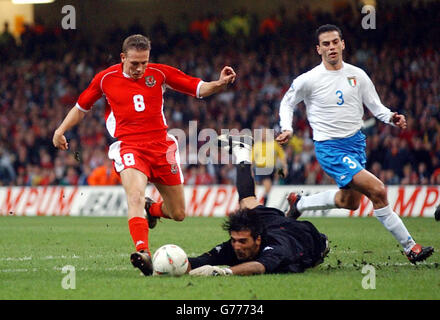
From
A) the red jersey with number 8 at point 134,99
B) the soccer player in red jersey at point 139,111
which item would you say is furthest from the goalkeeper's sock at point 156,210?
the red jersey with number 8 at point 134,99

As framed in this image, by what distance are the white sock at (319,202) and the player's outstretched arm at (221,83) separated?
1981mm

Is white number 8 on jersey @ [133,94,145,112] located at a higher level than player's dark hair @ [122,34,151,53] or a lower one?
lower

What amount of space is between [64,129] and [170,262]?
2098 mm

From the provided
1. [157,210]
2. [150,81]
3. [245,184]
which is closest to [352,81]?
[245,184]

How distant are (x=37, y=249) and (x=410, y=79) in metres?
13.5

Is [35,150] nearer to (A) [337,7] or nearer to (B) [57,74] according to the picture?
(B) [57,74]

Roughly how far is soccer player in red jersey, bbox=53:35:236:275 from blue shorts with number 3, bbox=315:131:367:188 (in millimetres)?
1432

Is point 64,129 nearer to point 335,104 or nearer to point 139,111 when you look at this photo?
point 139,111

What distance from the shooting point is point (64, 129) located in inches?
340

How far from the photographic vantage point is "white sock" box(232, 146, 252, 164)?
949 cm

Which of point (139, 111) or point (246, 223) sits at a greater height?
point (139, 111)

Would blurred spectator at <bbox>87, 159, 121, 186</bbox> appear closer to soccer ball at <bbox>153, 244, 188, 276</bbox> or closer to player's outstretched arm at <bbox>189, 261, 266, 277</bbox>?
soccer ball at <bbox>153, 244, 188, 276</bbox>

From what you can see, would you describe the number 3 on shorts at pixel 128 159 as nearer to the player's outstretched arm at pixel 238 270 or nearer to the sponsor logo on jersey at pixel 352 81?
the player's outstretched arm at pixel 238 270

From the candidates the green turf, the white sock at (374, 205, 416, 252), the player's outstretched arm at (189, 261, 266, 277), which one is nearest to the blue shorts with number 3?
the white sock at (374, 205, 416, 252)
